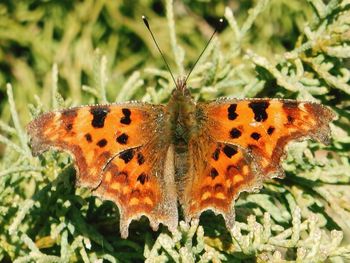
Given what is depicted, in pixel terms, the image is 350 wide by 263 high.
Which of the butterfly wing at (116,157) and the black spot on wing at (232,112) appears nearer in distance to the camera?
the butterfly wing at (116,157)

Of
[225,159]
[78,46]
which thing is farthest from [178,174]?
[78,46]

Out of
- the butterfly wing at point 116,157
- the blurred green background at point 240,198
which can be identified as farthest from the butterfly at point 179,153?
the blurred green background at point 240,198

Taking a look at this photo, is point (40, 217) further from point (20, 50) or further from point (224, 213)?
point (20, 50)

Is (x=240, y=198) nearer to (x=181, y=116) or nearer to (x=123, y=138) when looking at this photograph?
(x=181, y=116)

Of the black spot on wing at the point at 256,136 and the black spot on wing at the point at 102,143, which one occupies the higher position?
A: the black spot on wing at the point at 102,143

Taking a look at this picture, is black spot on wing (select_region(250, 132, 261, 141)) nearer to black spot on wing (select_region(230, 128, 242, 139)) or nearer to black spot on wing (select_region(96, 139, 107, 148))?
black spot on wing (select_region(230, 128, 242, 139))

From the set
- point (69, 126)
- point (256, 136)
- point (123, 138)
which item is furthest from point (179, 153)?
point (69, 126)

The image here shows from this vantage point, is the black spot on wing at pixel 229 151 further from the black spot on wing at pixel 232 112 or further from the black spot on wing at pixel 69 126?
the black spot on wing at pixel 69 126
